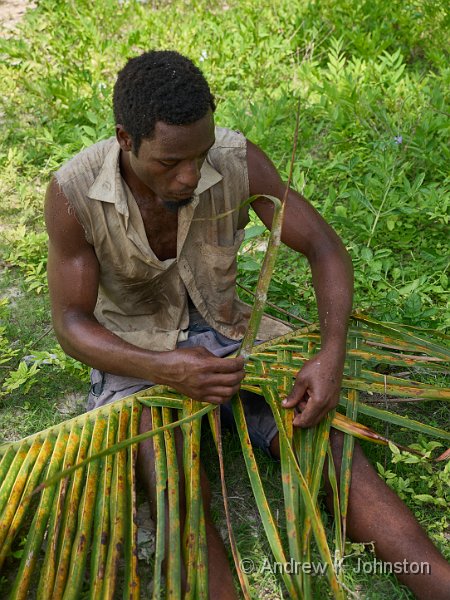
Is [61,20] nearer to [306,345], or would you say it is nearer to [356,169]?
[356,169]

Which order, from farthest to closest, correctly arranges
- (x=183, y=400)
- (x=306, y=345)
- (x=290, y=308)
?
(x=290, y=308) < (x=306, y=345) < (x=183, y=400)

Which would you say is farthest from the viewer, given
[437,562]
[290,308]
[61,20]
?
[61,20]

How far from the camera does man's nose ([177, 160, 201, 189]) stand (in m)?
2.33

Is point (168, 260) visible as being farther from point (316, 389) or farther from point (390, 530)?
point (390, 530)

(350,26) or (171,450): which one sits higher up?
(350,26)

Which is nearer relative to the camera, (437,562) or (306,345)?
(437,562)

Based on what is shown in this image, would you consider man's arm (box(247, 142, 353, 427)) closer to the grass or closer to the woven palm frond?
the woven palm frond

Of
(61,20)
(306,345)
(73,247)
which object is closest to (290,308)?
(306,345)

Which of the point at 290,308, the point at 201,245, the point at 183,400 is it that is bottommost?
the point at 290,308

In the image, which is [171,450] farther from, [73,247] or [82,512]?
[73,247]

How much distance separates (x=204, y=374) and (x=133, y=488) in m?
0.37

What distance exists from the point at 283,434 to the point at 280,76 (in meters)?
3.26

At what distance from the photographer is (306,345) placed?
2.71m

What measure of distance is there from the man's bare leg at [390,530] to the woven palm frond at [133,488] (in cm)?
5
